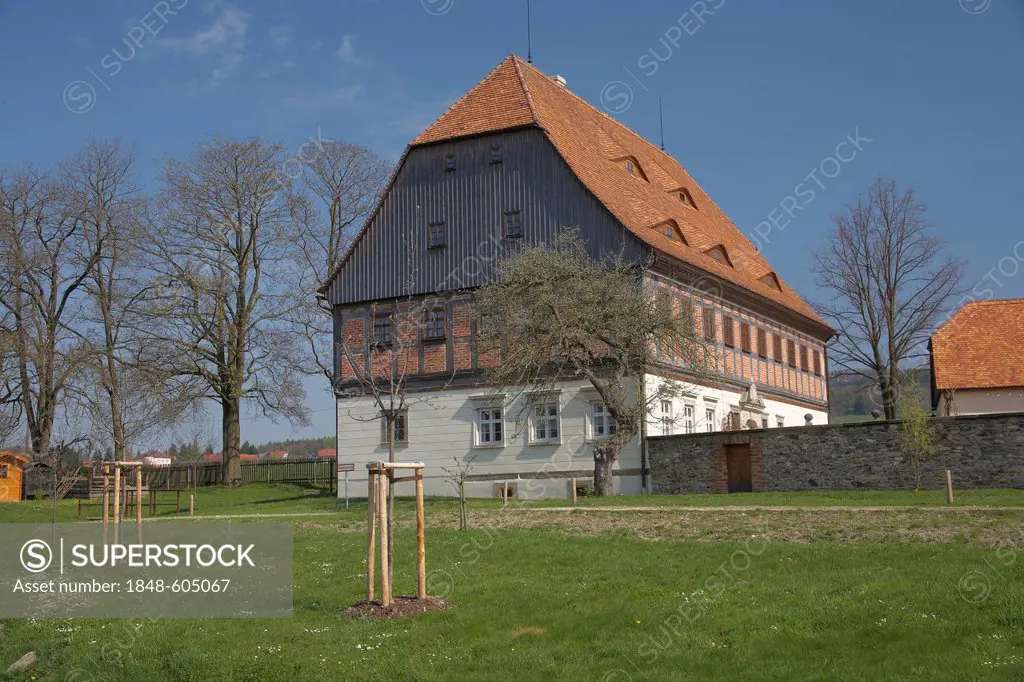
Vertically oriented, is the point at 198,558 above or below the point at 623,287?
below

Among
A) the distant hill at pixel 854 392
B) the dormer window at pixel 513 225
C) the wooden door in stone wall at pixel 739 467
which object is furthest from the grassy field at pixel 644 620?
the distant hill at pixel 854 392

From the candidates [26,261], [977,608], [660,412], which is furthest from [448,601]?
[26,261]

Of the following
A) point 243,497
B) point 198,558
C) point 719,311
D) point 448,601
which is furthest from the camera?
point 243,497

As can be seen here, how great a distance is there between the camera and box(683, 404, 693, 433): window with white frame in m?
35.9

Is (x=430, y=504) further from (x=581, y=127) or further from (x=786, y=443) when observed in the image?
(x=581, y=127)

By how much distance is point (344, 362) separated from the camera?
40.0 meters

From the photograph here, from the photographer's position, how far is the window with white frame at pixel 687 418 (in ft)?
118

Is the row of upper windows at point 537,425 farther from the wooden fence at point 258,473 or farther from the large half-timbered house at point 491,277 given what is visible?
the wooden fence at point 258,473

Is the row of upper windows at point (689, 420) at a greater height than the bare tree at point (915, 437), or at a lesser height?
greater

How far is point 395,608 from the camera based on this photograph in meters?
13.9

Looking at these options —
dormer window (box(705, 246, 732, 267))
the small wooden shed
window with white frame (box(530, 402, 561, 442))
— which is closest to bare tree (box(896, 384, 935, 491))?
window with white frame (box(530, 402, 561, 442))

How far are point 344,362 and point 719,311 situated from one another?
1345 cm

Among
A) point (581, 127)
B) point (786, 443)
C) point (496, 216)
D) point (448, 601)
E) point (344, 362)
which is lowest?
point (448, 601)

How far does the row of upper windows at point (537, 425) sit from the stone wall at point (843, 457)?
180 cm
